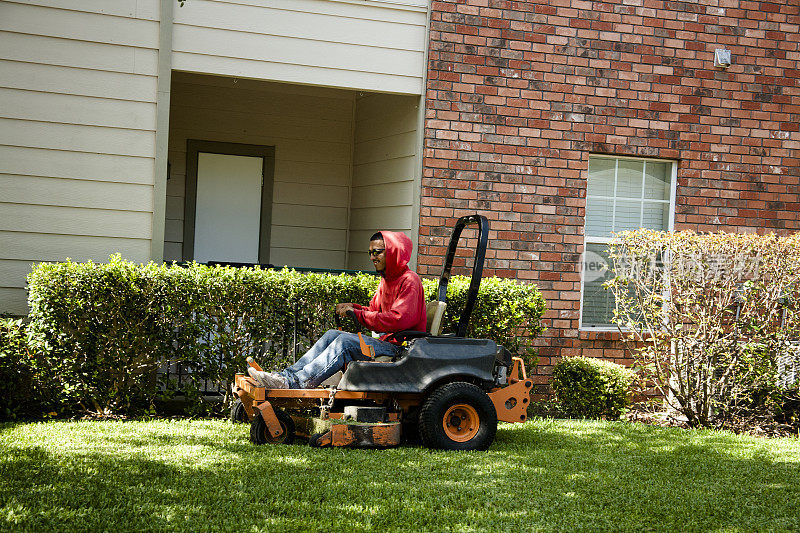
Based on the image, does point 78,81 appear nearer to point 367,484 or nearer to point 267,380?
point 267,380

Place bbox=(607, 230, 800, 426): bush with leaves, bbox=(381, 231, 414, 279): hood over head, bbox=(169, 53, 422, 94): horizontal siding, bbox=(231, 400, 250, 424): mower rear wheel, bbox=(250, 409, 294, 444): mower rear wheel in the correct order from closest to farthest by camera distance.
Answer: bbox=(250, 409, 294, 444): mower rear wheel < bbox=(381, 231, 414, 279): hood over head < bbox=(231, 400, 250, 424): mower rear wheel < bbox=(607, 230, 800, 426): bush with leaves < bbox=(169, 53, 422, 94): horizontal siding

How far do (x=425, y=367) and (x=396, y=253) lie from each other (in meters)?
0.92

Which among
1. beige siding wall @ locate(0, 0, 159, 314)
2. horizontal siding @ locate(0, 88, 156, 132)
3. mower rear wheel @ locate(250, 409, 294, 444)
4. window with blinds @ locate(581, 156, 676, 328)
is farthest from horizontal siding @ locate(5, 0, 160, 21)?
window with blinds @ locate(581, 156, 676, 328)

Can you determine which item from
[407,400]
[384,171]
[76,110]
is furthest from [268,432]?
[384,171]

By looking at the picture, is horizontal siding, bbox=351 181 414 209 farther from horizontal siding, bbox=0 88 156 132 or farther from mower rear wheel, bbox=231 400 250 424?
mower rear wheel, bbox=231 400 250 424

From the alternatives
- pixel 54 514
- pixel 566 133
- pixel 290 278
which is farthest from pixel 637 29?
pixel 54 514

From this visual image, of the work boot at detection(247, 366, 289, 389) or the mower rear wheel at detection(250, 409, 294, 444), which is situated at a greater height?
the work boot at detection(247, 366, 289, 389)

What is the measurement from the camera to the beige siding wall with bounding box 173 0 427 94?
789cm

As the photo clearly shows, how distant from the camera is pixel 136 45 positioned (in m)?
7.70

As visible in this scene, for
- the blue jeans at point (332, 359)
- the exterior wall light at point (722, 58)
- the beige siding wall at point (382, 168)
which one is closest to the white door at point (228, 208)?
the beige siding wall at point (382, 168)

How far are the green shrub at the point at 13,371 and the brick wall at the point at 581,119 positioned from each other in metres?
3.85

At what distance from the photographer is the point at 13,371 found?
22.2 feet

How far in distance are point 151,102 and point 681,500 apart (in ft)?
18.8

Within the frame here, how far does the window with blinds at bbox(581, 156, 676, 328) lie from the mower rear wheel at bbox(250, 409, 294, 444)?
13.8 feet
